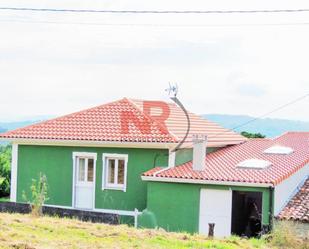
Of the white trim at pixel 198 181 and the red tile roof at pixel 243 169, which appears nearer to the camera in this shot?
the white trim at pixel 198 181

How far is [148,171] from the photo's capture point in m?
22.7

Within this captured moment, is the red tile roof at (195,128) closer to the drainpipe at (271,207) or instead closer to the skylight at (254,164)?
the skylight at (254,164)

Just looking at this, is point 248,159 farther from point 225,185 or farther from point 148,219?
point 148,219

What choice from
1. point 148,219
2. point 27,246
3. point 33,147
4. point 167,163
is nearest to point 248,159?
point 167,163

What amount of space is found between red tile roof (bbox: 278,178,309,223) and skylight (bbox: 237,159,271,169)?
5.36ft

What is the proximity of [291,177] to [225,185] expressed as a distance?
130 inches

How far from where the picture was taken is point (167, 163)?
23.2 metres

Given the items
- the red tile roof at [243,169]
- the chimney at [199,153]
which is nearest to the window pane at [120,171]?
the red tile roof at [243,169]

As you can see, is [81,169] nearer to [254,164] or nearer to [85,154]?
[85,154]

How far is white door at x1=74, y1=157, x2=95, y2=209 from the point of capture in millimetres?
24203

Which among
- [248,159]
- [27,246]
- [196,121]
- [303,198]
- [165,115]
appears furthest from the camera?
[196,121]

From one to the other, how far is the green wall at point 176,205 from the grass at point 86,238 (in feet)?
21.8

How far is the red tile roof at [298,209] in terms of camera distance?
20.6 m

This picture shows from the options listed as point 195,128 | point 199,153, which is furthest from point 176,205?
point 195,128
